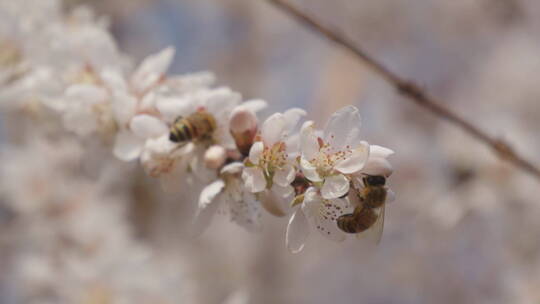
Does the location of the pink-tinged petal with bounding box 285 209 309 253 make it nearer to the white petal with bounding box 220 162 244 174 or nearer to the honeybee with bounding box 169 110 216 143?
the white petal with bounding box 220 162 244 174

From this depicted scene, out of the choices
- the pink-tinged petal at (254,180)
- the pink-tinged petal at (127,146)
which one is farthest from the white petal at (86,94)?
the pink-tinged petal at (254,180)

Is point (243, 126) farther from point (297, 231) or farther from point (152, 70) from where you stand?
point (152, 70)

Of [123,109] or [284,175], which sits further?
[123,109]

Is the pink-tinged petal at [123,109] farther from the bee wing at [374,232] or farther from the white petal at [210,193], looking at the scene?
the bee wing at [374,232]

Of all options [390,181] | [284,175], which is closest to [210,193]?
[284,175]

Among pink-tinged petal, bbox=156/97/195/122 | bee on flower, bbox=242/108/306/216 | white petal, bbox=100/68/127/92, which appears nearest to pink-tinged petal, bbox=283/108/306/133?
bee on flower, bbox=242/108/306/216

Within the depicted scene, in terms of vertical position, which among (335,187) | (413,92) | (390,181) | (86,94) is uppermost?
(86,94)
